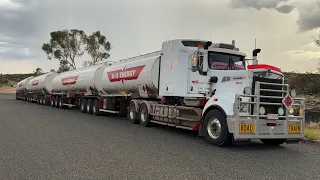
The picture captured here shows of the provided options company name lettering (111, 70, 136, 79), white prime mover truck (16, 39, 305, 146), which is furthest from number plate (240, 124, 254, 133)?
company name lettering (111, 70, 136, 79)

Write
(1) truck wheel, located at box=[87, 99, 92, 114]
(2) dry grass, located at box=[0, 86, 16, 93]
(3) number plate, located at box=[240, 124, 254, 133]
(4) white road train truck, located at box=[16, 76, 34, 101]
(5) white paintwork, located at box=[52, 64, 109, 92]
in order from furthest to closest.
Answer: (2) dry grass, located at box=[0, 86, 16, 93]
(4) white road train truck, located at box=[16, 76, 34, 101]
(1) truck wheel, located at box=[87, 99, 92, 114]
(5) white paintwork, located at box=[52, 64, 109, 92]
(3) number plate, located at box=[240, 124, 254, 133]

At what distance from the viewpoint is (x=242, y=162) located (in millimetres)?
6922

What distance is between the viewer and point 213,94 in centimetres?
994

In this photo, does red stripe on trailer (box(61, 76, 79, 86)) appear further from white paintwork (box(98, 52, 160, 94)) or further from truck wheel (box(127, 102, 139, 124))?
truck wheel (box(127, 102, 139, 124))

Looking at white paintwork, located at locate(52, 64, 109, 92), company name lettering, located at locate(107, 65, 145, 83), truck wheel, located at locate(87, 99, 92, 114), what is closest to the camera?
company name lettering, located at locate(107, 65, 145, 83)

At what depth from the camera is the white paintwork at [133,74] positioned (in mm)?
13217

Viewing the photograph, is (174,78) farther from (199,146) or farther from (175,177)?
(175,177)

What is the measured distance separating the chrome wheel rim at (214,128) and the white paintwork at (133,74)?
4.36 metres

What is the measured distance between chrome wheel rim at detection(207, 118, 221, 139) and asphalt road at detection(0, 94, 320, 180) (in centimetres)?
34

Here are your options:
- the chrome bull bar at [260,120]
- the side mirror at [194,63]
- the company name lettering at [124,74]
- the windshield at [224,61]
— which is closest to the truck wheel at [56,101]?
the company name lettering at [124,74]

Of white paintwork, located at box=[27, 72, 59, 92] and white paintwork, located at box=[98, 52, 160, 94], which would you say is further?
white paintwork, located at box=[27, 72, 59, 92]

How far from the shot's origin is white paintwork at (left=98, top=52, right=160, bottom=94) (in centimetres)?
1322

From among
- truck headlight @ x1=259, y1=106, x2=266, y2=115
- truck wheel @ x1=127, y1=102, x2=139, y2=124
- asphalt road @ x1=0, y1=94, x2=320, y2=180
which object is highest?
truck headlight @ x1=259, y1=106, x2=266, y2=115

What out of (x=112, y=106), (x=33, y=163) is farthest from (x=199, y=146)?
(x=112, y=106)
